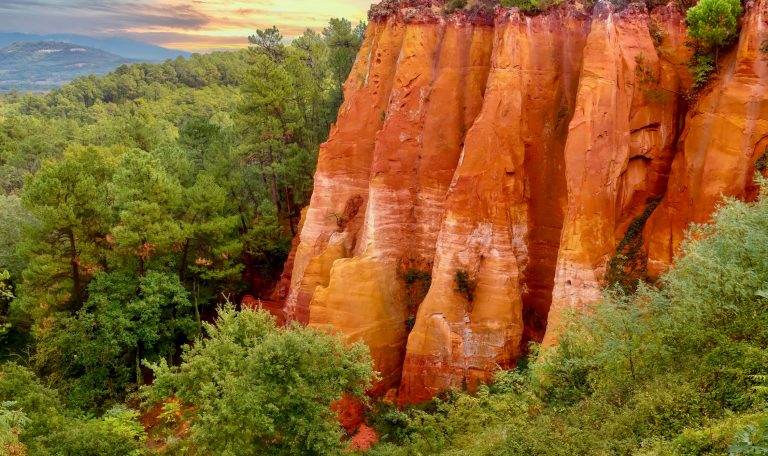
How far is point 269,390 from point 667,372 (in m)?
10.5

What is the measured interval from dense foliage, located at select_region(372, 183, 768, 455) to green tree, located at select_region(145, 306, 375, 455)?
3196mm

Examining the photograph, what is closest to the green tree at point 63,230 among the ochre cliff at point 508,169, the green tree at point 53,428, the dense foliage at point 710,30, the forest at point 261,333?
the forest at point 261,333

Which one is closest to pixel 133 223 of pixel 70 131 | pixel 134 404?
pixel 134 404

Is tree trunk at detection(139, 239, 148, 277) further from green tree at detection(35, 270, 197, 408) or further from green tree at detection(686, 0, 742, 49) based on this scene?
green tree at detection(686, 0, 742, 49)

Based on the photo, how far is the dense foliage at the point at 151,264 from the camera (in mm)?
19031

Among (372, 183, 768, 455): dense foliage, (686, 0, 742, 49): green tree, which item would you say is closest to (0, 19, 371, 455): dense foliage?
(372, 183, 768, 455): dense foliage

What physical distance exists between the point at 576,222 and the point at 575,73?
6.58 meters

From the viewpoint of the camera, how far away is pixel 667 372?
1270 cm

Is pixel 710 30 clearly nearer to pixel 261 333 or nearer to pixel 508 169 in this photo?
pixel 508 169

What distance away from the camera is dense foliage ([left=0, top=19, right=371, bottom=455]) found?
1903 cm

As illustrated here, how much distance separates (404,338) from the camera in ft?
80.2

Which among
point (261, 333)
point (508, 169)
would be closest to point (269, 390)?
point (261, 333)

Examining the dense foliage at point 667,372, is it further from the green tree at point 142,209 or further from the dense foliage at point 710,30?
the green tree at point 142,209

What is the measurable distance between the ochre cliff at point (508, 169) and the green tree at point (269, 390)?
5.42 m
